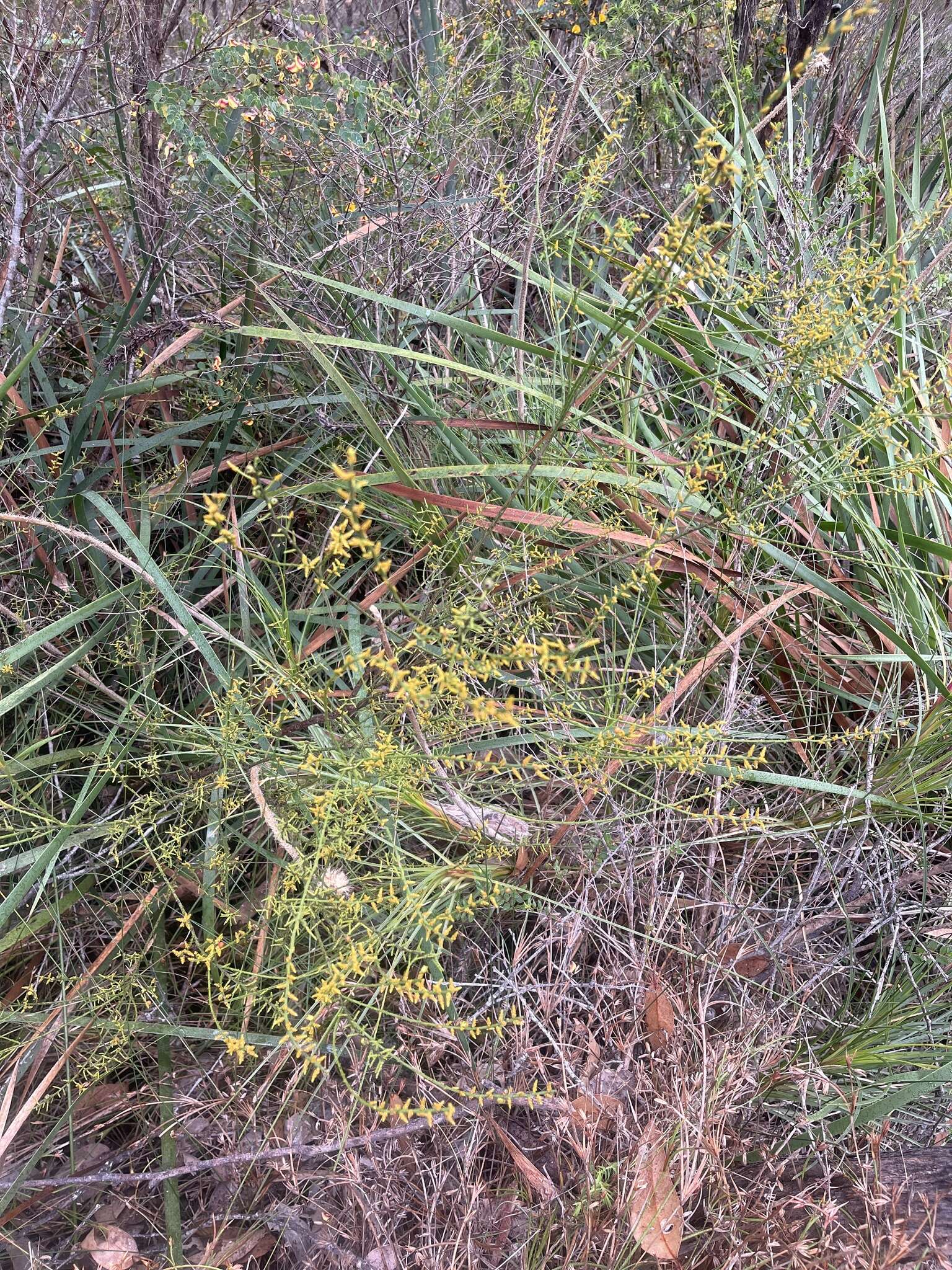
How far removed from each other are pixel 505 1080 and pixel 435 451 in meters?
1.12

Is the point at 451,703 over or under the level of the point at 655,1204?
over

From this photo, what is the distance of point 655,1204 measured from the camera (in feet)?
3.79

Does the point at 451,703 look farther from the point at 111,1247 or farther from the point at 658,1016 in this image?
the point at 111,1247

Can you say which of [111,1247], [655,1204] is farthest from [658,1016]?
[111,1247]

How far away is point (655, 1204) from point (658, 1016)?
25 cm

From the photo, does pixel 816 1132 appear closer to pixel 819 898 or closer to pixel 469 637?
pixel 819 898

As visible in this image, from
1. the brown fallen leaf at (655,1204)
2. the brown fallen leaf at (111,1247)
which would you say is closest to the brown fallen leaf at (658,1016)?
the brown fallen leaf at (655,1204)

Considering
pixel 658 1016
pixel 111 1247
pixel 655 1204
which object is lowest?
pixel 111 1247

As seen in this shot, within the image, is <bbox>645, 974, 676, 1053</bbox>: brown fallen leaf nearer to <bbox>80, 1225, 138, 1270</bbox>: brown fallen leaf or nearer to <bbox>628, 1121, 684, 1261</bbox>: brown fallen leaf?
<bbox>628, 1121, 684, 1261</bbox>: brown fallen leaf

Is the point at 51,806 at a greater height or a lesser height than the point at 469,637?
lesser

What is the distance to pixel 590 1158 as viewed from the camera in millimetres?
1172

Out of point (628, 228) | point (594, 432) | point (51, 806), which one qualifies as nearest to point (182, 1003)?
point (51, 806)

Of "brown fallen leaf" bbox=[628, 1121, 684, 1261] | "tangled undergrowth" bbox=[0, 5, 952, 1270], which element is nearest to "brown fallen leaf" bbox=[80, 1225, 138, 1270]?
"tangled undergrowth" bbox=[0, 5, 952, 1270]

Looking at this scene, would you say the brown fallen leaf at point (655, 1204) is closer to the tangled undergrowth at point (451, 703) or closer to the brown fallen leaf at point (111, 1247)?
the tangled undergrowth at point (451, 703)
